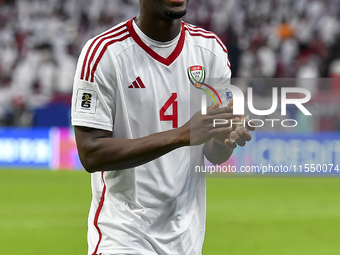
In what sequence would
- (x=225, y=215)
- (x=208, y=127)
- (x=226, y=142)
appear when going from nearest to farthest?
(x=208, y=127)
(x=226, y=142)
(x=225, y=215)

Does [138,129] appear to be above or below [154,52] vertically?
below

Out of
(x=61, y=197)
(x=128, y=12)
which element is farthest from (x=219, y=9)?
(x=61, y=197)

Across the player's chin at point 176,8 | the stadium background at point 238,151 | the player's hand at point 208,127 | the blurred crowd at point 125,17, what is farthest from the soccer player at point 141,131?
the blurred crowd at point 125,17

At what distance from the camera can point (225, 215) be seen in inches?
356

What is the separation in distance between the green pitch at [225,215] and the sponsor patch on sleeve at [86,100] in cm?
442

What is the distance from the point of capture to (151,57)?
2854mm

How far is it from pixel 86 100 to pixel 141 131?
→ 0.30 m

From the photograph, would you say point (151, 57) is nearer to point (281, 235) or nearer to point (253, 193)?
point (281, 235)

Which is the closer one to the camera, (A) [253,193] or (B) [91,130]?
(B) [91,130]

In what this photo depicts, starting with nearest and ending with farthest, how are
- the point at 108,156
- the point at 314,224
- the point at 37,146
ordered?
the point at 108,156, the point at 314,224, the point at 37,146

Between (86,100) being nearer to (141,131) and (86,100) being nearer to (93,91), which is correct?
(93,91)

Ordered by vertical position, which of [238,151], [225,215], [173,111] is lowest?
[225,215]

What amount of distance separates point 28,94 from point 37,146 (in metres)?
1.63

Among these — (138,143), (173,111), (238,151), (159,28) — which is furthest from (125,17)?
(138,143)
